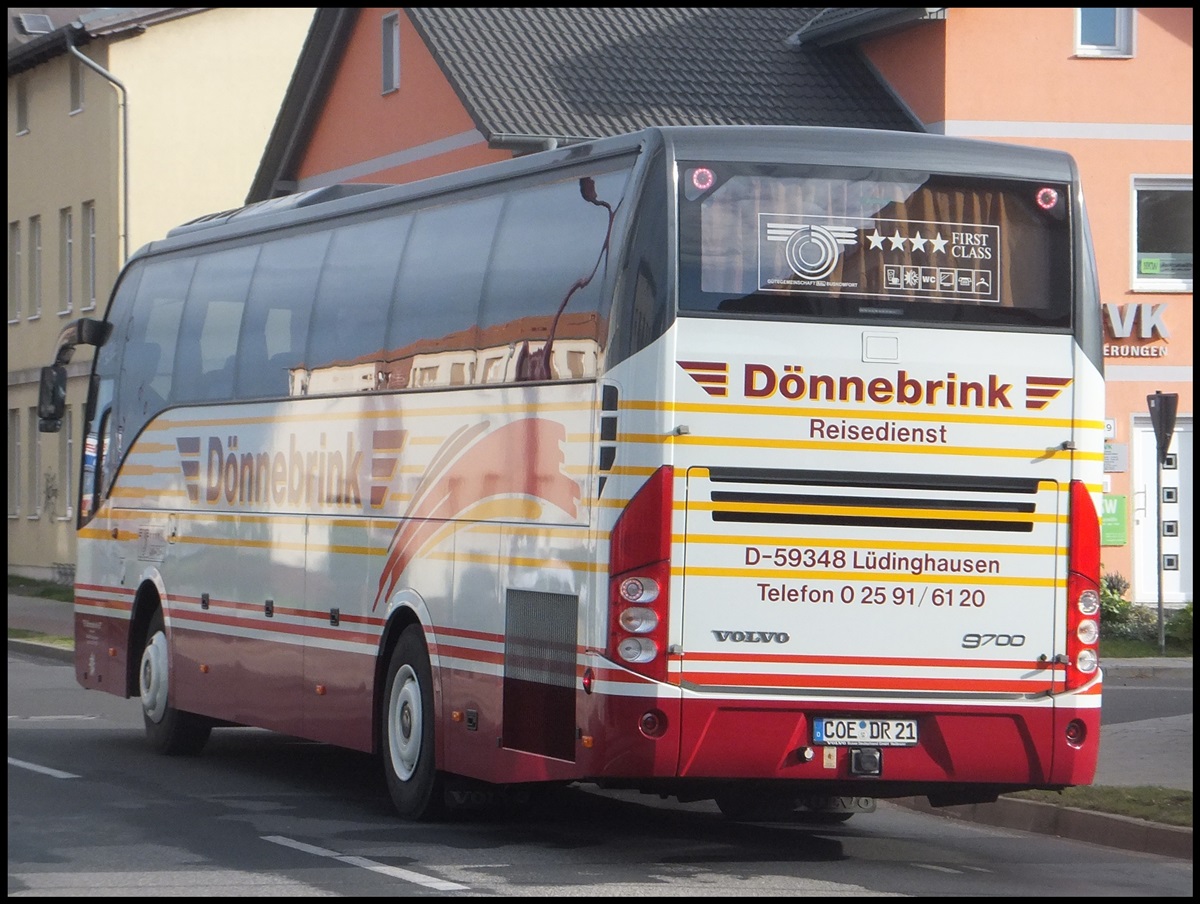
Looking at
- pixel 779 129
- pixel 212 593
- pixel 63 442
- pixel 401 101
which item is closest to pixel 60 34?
pixel 63 442

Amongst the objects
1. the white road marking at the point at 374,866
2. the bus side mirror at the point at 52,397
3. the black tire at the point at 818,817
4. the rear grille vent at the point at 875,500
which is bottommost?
the black tire at the point at 818,817

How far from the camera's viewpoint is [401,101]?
3528 cm

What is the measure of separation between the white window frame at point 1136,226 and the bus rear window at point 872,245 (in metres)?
21.3

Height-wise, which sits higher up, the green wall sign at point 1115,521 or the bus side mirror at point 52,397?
the bus side mirror at point 52,397

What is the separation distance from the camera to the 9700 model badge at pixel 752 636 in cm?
1032

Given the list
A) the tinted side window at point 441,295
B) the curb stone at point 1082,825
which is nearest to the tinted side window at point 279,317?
the tinted side window at point 441,295

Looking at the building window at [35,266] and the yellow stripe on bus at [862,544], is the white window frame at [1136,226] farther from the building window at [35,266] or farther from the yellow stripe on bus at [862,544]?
the building window at [35,266]

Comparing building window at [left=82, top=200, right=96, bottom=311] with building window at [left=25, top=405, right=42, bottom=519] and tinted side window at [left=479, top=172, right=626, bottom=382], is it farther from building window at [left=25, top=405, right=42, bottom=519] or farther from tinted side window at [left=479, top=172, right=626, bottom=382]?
tinted side window at [left=479, top=172, right=626, bottom=382]

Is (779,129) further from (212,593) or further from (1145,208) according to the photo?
(1145,208)

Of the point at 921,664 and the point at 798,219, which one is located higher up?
the point at 798,219

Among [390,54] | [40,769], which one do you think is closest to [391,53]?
[390,54]

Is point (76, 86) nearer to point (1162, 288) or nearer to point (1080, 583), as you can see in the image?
point (1162, 288)

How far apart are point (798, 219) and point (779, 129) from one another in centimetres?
43

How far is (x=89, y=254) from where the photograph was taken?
150 feet
